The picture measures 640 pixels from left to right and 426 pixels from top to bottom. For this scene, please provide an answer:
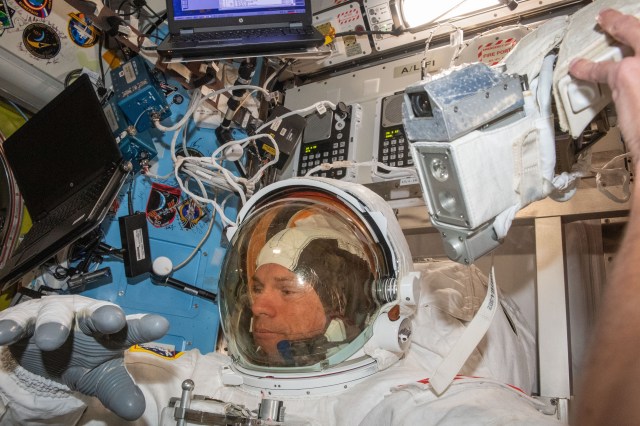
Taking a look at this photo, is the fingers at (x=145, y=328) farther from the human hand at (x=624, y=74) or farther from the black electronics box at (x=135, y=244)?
the black electronics box at (x=135, y=244)

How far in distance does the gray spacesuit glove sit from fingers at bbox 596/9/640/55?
3.54 ft

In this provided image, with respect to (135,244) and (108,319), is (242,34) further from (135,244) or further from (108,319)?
(108,319)

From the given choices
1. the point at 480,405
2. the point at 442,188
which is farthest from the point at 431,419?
the point at 442,188

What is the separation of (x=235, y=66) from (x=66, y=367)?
1.75m

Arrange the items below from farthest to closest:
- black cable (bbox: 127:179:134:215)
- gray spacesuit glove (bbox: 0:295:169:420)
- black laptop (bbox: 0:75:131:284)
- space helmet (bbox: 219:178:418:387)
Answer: black cable (bbox: 127:179:134:215) < black laptop (bbox: 0:75:131:284) < space helmet (bbox: 219:178:418:387) < gray spacesuit glove (bbox: 0:295:169:420)

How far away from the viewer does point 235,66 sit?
2.54 meters

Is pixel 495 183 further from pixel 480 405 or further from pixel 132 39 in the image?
pixel 132 39

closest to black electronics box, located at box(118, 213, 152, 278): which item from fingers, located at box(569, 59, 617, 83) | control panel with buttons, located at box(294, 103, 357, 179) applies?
control panel with buttons, located at box(294, 103, 357, 179)

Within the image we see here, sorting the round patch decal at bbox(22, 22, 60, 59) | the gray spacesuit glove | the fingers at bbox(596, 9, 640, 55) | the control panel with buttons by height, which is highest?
the round patch decal at bbox(22, 22, 60, 59)

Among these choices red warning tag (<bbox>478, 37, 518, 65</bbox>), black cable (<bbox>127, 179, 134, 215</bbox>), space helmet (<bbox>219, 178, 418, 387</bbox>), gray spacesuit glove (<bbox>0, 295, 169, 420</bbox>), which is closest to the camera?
gray spacesuit glove (<bbox>0, 295, 169, 420</bbox>)

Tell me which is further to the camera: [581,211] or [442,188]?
[581,211]

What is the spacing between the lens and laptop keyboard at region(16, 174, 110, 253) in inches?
75.3

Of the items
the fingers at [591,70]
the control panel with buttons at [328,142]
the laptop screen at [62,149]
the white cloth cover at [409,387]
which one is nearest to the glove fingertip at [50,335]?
the white cloth cover at [409,387]

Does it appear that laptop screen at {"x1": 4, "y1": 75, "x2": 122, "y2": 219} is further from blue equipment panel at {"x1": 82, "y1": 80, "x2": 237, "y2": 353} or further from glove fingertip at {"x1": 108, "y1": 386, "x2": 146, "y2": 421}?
glove fingertip at {"x1": 108, "y1": 386, "x2": 146, "y2": 421}
